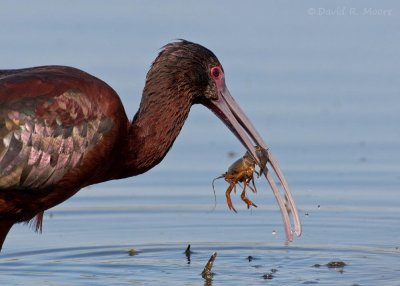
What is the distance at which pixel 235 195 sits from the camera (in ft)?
51.7

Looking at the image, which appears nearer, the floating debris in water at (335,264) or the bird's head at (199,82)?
the bird's head at (199,82)

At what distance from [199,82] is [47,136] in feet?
4.29

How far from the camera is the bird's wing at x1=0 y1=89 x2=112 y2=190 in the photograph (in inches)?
482

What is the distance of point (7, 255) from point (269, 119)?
4.16m

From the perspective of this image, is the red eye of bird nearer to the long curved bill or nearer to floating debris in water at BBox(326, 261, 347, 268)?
the long curved bill

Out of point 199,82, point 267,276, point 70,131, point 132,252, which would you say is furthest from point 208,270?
point 70,131

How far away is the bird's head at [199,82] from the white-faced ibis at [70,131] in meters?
0.01

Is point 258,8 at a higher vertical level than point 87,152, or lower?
higher

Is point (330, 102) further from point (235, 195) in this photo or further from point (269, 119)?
point (235, 195)

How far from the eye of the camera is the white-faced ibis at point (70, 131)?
12.3m

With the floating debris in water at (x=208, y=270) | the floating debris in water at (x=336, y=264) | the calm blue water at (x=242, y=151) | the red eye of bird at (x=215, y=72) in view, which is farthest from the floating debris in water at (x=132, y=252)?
the red eye of bird at (x=215, y=72)

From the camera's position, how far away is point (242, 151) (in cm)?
1653

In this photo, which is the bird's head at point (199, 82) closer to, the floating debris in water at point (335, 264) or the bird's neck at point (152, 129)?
the bird's neck at point (152, 129)

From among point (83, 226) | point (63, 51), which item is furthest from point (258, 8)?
point (83, 226)
